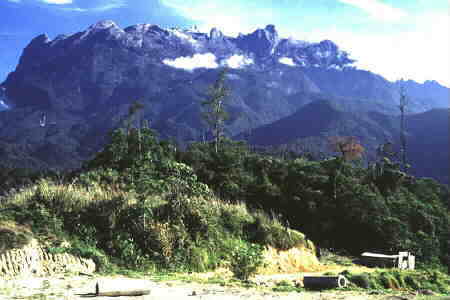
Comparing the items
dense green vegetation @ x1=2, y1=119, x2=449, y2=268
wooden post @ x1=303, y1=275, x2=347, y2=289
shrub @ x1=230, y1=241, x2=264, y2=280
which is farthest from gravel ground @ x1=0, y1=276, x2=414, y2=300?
dense green vegetation @ x1=2, y1=119, x2=449, y2=268

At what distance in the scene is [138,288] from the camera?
10336 mm

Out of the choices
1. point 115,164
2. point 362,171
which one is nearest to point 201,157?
point 115,164

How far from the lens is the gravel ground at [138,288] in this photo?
1021 centimetres

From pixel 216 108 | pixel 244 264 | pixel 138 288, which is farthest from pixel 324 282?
pixel 216 108

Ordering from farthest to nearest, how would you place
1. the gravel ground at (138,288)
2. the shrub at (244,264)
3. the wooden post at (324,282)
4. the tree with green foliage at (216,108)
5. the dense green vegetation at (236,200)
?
the tree with green foliage at (216,108)
the dense green vegetation at (236,200)
the shrub at (244,264)
the wooden post at (324,282)
the gravel ground at (138,288)

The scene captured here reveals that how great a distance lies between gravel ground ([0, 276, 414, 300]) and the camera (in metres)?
10.2

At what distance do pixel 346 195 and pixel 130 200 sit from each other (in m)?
16.2

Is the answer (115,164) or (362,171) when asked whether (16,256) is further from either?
(362,171)

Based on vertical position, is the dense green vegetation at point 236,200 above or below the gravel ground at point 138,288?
above

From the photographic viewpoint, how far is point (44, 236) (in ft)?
44.9

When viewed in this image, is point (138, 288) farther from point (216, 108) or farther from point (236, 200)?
point (216, 108)

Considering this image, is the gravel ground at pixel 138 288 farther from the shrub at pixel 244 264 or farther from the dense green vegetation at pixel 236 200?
the dense green vegetation at pixel 236 200

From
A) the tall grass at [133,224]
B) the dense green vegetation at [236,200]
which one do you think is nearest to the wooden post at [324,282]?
the tall grass at [133,224]

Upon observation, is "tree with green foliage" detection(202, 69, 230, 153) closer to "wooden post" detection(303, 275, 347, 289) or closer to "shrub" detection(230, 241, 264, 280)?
"shrub" detection(230, 241, 264, 280)
